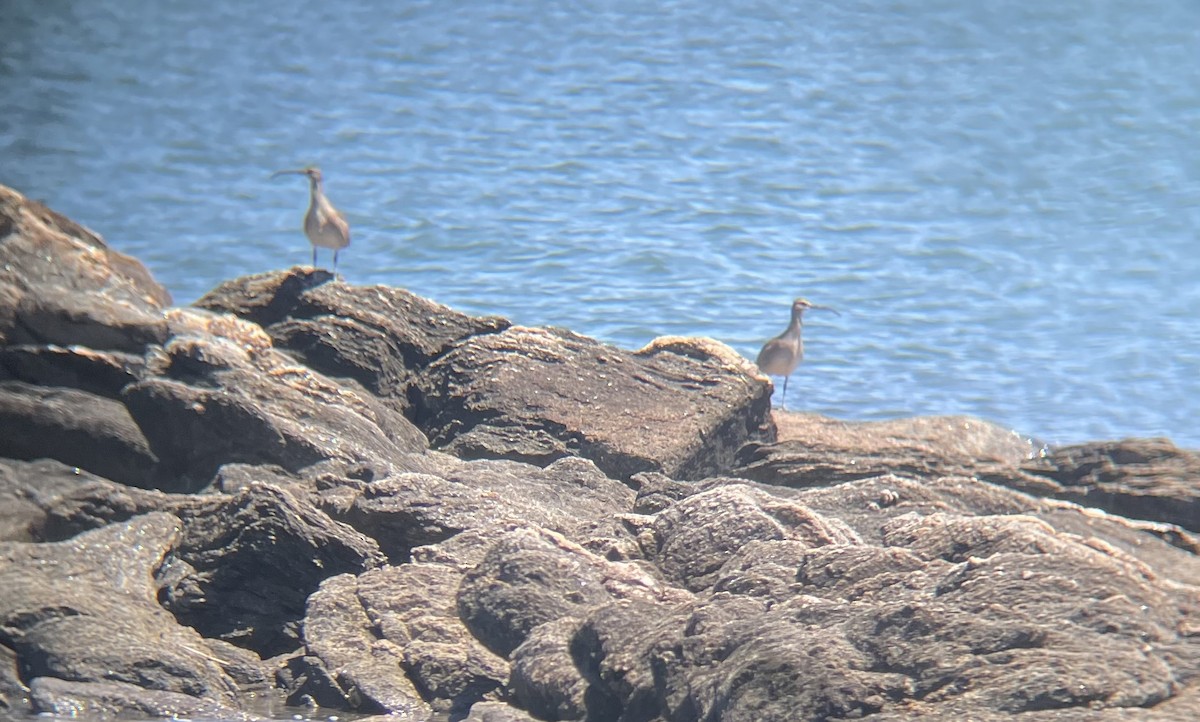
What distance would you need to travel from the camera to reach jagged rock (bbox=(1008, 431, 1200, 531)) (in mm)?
6270

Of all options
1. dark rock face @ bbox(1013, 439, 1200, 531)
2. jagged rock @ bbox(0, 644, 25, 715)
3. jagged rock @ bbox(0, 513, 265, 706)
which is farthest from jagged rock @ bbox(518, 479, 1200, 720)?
dark rock face @ bbox(1013, 439, 1200, 531)

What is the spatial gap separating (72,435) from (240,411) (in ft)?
2.47

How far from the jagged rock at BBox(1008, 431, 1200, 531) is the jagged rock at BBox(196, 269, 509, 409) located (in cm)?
311

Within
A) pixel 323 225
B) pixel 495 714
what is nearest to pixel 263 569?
pixel 495 714

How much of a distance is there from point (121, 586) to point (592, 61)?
642 inches

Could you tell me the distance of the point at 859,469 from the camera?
6.69m

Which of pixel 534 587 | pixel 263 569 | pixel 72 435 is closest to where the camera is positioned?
pixel 534 587

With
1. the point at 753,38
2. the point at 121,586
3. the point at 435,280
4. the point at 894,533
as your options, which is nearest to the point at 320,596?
the point at 121,586

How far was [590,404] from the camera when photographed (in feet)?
24.1

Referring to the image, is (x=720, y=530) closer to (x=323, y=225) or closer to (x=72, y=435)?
(x=72, y=435)

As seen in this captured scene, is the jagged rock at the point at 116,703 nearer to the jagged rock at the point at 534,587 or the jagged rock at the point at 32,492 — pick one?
the jagged rock at the point at 534,587

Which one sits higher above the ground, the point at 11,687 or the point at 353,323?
the point at 353,323

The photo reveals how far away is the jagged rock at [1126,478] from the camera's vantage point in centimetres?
627

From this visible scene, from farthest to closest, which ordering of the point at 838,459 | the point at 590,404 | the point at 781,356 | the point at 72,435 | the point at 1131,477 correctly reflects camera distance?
the point at 781,356 → the point at 590,404 → the point at 838,459 → the point at 1131,477 → the point at 72,435
